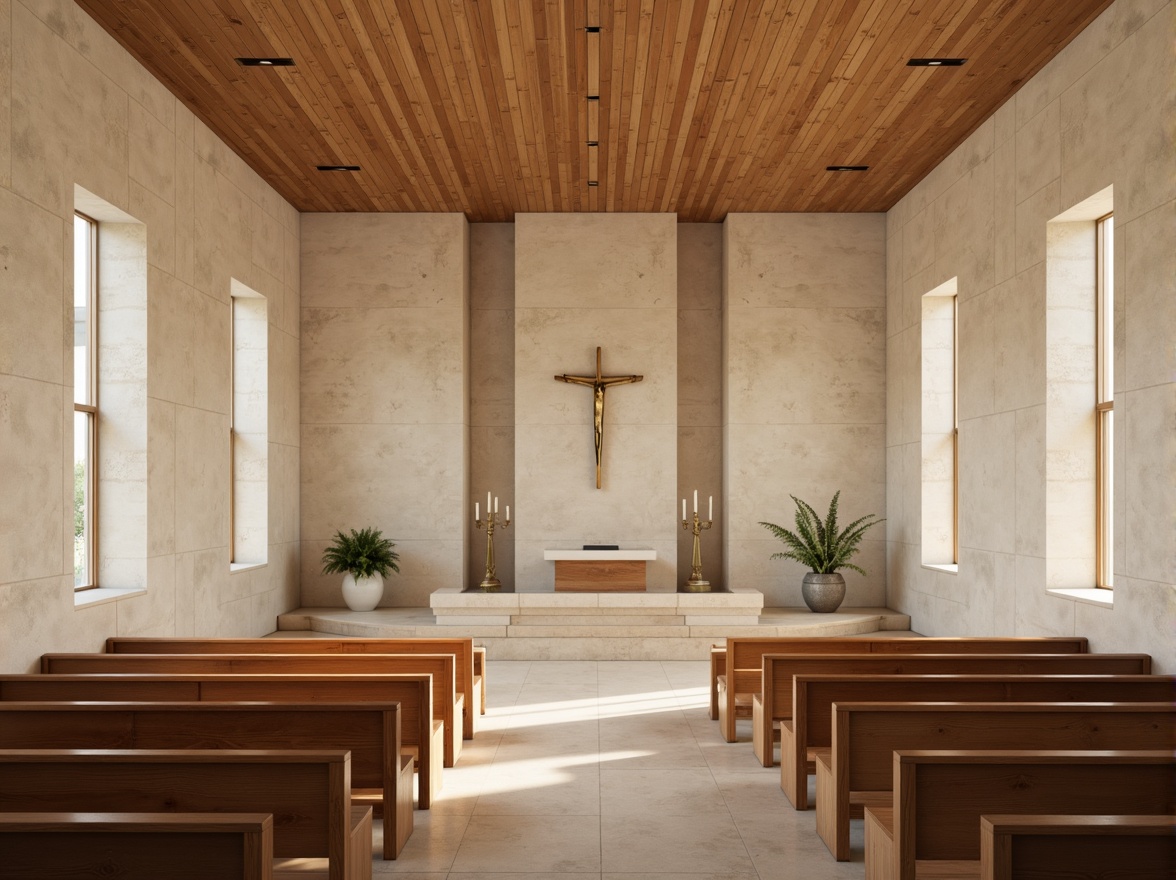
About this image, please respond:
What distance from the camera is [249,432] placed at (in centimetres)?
922

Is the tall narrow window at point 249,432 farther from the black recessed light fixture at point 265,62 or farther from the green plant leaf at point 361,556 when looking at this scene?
the black recessed light fixture at point 265,62

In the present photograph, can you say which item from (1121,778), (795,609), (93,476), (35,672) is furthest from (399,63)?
(795,609)

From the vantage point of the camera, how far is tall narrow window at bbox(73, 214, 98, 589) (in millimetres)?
6316

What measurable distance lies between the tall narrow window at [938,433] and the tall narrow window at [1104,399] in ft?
8.57

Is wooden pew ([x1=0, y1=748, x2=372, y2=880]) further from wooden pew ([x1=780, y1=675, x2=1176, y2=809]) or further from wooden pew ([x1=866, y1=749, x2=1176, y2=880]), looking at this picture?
wooden pew ([x1=780, y1=675, x2=1176, y2=809])

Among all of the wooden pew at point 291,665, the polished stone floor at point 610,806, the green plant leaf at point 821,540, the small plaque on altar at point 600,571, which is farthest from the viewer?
the green plant leaf at point 821,540

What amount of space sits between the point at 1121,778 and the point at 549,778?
2822 mm

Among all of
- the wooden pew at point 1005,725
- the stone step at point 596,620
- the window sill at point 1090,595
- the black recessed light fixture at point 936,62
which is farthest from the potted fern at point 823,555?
the wooden pew at point 1005,725

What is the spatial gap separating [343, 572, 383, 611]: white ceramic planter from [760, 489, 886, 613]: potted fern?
3.80 meters

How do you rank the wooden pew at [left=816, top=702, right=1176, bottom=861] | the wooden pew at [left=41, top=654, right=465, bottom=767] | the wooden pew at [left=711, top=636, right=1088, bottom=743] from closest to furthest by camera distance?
the wooden pew at [left=816, top=702, right=1176, bottom=861], the wooden pew at [left=41, top=654, right=465, bottom=767], the wooden pew at [left=711, top=636, right=1088, bottom=743]

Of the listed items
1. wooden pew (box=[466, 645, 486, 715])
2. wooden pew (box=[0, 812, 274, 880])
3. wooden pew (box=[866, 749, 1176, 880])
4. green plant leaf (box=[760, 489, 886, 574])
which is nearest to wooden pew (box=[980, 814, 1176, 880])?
wooden pew (box=[866, 749, 1176, 880])

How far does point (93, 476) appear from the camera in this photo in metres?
6.48

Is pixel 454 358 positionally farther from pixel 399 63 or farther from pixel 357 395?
pixel 399 63

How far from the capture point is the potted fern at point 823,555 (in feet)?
31.4
